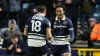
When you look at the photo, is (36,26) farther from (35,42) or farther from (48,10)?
(48,10)

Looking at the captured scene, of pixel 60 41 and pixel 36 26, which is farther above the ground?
pixel 36 26

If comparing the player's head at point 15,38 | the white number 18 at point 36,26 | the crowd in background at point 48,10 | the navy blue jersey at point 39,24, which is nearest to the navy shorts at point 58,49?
the navy blue jersey at point 39,24

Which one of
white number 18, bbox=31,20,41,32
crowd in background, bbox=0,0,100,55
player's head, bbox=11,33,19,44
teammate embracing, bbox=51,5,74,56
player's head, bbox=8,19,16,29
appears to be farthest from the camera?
crowd in background, bbox=0,0,100,55

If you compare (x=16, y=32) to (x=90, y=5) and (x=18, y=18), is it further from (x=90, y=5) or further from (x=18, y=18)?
(x=90, y=5)

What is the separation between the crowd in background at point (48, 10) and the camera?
15.5 metres

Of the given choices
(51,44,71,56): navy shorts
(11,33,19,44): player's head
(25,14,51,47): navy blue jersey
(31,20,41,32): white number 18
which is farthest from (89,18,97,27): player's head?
(31,20,41,32): white number 18

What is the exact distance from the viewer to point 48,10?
15.6m

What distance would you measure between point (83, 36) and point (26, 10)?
252 centimetres

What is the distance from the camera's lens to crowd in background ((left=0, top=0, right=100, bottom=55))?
1545cm

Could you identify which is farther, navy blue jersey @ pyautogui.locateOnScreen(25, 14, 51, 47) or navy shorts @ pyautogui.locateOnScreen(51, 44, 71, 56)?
navy shorts @ pyautogui.locateOnScreen(51, 44, 71, 56)

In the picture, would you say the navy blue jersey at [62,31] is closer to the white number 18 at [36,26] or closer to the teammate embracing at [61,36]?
the teammate embracing at [61,36]

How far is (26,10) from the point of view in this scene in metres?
15.6

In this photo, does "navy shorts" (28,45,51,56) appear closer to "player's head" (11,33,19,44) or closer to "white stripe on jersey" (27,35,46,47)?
"white stripe on jersey" (27,35,46,47)

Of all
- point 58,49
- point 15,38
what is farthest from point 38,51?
point 15,38
